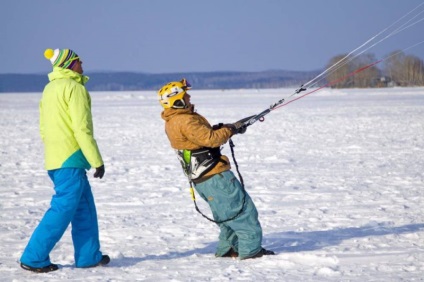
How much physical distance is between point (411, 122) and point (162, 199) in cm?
1427

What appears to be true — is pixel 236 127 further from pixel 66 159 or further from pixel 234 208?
pixel 66 159

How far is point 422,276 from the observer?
15.0ft

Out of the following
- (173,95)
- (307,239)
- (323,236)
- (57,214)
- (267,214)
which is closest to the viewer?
(57,214)

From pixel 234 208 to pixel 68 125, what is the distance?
1376 millimetres

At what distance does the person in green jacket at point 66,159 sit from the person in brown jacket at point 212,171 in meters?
0.62

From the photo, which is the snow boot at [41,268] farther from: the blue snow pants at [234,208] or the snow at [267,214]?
the blue snow pants at [234,208]

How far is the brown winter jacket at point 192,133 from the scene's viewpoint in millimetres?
5004

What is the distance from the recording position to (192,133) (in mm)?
5020

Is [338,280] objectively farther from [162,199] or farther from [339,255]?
[162,199]

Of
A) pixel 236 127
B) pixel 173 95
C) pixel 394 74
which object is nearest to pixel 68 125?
pixel 173 95

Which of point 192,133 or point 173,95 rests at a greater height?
point 173,95

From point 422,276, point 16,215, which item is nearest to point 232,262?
point 422,276

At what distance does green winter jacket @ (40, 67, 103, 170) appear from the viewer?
4812 millimetres

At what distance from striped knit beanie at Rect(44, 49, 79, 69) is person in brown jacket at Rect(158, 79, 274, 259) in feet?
2.30
